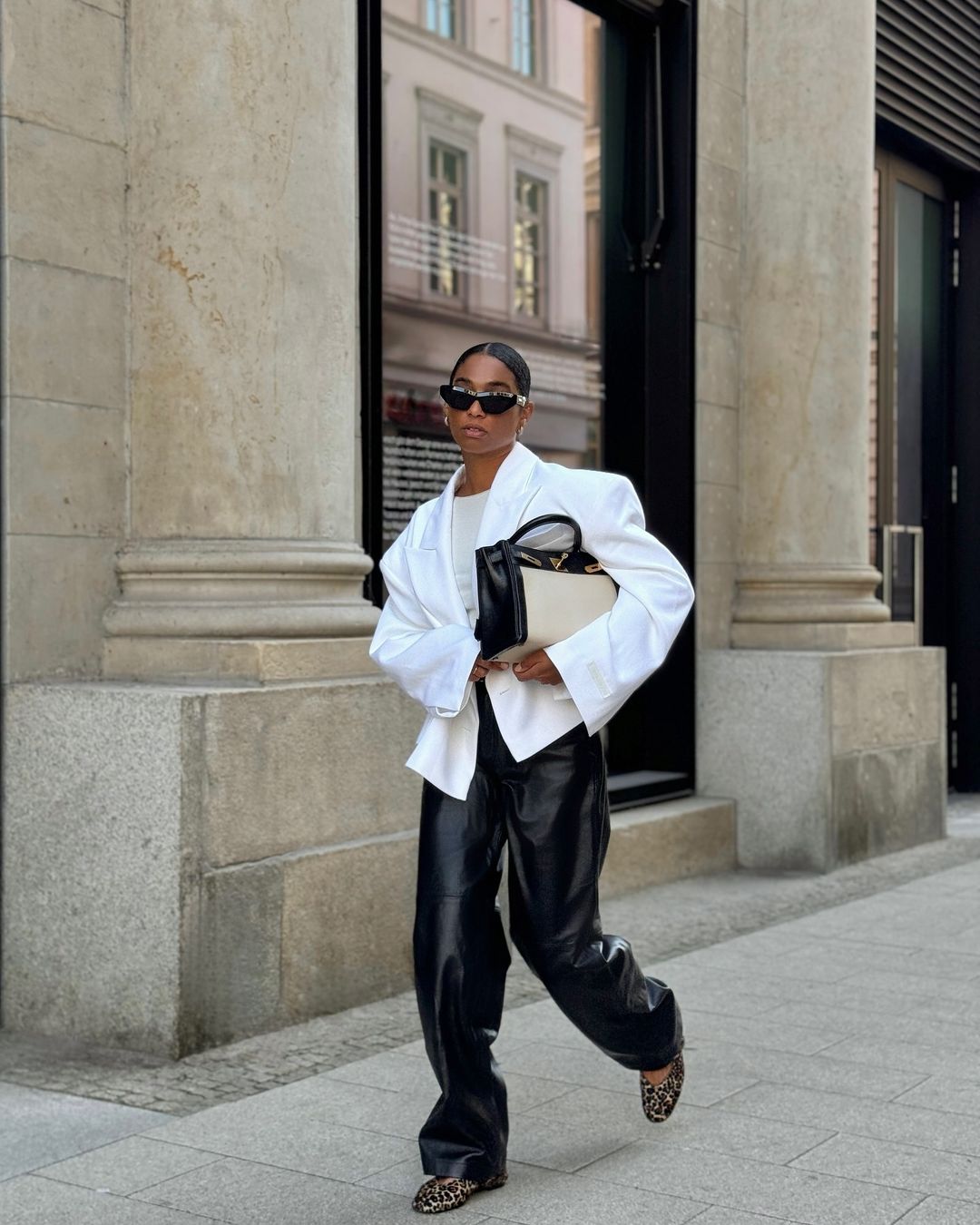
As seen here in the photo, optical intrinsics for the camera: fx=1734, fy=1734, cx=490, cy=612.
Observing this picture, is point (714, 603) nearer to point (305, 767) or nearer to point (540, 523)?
point (305, 767)

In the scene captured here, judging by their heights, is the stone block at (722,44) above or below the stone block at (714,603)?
above

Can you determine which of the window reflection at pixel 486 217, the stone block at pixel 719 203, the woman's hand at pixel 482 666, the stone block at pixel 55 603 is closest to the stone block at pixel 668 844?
the window reflection at pixel 486 217

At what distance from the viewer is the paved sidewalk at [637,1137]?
3990mm

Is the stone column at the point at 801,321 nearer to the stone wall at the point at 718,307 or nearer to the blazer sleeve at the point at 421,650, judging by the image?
the stone wall at the point at 718,307

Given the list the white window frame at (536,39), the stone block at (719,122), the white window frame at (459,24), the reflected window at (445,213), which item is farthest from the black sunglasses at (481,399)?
the stone block at (719,122)

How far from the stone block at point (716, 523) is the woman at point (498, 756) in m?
5.34

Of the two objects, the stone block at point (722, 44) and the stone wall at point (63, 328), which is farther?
the stone block at point (722, 44)

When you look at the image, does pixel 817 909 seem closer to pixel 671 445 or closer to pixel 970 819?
pixel 671 445

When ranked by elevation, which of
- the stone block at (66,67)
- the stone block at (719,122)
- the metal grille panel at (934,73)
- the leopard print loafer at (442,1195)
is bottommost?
the leopard print loafer at (442,1195)

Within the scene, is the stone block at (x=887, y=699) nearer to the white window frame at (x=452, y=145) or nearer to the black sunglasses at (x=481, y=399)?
the white window frame at (x=452, y=145)

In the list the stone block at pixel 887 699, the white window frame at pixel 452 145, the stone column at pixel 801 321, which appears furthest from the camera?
the stone column at pixel 801 321

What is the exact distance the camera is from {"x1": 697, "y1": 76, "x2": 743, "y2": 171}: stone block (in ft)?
31.1

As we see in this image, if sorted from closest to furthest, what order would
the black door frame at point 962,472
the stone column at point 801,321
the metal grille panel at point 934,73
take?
the stone column at point 801,321
the metal grille panel at point 934,73
the black door frame at point 962,472

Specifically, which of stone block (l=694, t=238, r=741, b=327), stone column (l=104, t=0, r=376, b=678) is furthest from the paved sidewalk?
stone block (l=694, t=238, r=741, b=327)
